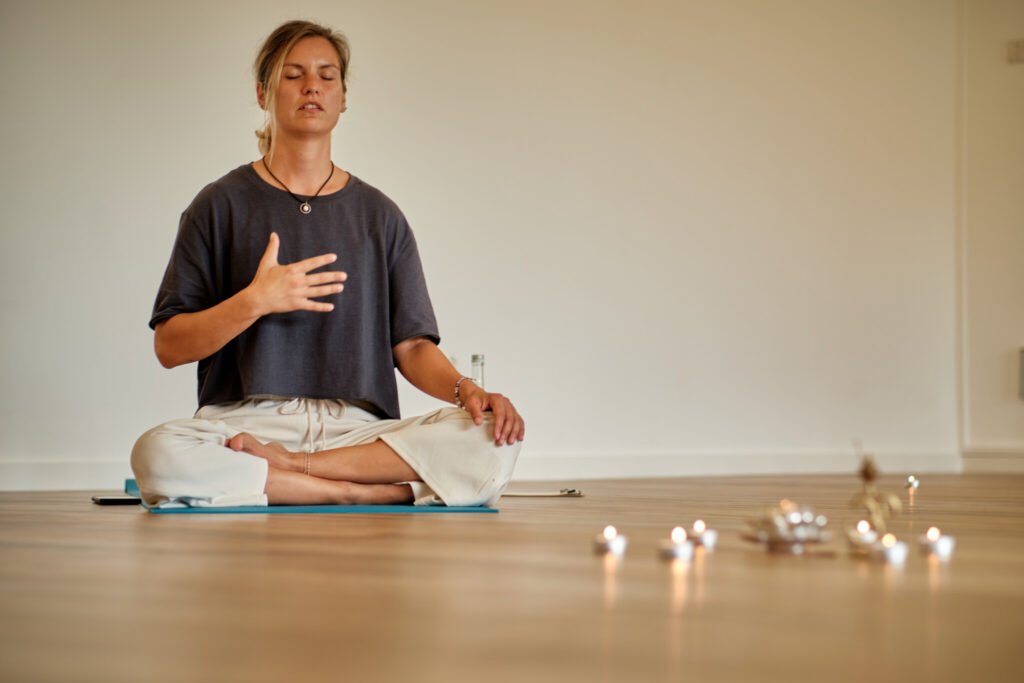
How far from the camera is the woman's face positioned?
277 centimetres

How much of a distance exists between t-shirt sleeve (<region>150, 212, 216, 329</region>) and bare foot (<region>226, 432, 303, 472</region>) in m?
0.35

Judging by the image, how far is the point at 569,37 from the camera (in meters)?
4.76

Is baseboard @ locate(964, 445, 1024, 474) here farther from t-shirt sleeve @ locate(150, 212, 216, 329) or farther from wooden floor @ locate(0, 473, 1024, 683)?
t-shirt sleeve @ locate(150, 212, 216, 329)

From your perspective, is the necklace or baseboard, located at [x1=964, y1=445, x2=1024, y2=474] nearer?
the necklace

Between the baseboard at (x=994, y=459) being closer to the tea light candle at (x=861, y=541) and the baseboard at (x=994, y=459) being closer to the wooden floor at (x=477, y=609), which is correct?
the wooden floor at (x=477, y=609)

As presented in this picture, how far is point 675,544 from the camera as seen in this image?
157 centimetres

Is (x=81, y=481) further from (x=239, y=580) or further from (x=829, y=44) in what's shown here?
(x=829, y=44)

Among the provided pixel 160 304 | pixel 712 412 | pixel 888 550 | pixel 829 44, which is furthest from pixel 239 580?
pixel 829 44

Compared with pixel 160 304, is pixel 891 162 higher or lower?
higher

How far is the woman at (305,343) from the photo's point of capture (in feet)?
8.18

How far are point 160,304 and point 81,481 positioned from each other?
1591 millimetres

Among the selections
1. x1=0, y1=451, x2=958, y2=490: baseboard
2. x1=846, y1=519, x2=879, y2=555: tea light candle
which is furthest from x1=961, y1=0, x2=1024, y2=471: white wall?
x1=846, y1=519, x2=879, y2=555: tea light candle

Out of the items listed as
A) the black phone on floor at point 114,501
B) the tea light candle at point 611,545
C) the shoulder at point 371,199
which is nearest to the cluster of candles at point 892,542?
the tea light candle at point 611,545

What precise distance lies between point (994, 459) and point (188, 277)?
3.90 metres
